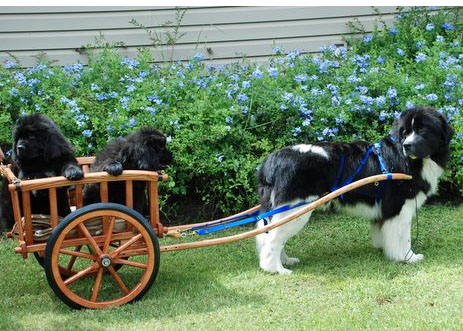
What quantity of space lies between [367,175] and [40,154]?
2.70 metres

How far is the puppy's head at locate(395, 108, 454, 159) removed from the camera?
534 centimetres

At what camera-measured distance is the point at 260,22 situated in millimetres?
9445

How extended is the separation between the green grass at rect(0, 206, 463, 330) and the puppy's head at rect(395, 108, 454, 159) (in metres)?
0.98

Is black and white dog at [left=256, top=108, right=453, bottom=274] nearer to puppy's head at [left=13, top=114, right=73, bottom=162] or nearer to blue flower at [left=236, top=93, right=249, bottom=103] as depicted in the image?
puppy's head at [left=13, top=114, right=73, bottom=162]

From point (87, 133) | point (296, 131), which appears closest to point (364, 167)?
point (296, 131)

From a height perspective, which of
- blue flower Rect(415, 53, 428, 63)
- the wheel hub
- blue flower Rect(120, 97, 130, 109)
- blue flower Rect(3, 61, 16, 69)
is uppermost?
blue flower Rect(3, 61, 16, 69)

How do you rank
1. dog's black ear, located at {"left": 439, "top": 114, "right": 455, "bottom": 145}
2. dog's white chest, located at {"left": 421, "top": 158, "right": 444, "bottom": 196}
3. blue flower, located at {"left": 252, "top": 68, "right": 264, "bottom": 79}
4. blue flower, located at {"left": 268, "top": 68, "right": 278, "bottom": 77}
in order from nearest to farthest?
dog's black ear, located at {"left": 439, "top": 114, "right": 455, "bottom": 145} < dog's white chest, located at {"left": 421, "top": 158, "right": 444, "bottom": 196} < blue flower, located at {"left": 252, "top": 68, "right": 264, "bottom": 79} < blue flower, located at {"left": 268, "top": 68, "right": 278, "bottom": 77}

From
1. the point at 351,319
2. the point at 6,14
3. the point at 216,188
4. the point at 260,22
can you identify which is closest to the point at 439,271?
the point at 351,319

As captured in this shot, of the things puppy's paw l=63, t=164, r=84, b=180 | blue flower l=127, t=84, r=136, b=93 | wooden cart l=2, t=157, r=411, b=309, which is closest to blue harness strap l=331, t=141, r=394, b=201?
wooden cart l=2, t=157, r=411, b=309

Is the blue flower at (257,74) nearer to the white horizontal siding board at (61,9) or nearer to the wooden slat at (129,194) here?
the white horizontal siding board at (61,9)

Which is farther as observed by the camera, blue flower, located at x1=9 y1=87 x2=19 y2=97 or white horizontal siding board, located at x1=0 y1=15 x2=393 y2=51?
white horizontal siding board, located at x1=0 y1=15 x2=393 y2=51

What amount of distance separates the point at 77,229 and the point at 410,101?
14.6 feet

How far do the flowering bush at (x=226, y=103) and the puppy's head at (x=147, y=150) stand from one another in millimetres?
1684
